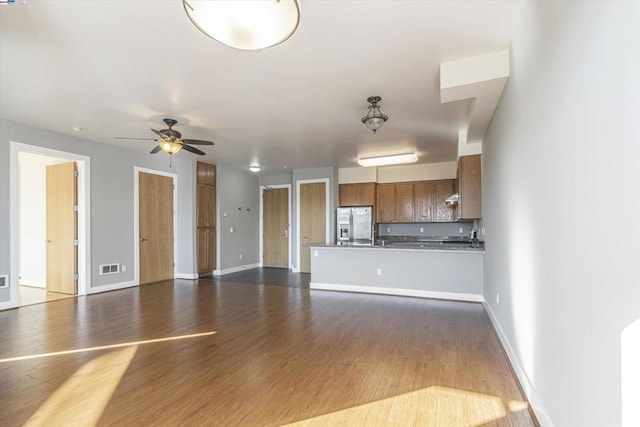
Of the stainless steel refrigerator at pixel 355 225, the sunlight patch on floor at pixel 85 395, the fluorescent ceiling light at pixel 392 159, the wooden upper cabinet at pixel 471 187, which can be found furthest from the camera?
the stainless steel refrigerator at pixel 355 225

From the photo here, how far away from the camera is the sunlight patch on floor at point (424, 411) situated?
1915mm

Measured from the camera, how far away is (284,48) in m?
2.61

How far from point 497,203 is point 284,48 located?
2620 millimetres

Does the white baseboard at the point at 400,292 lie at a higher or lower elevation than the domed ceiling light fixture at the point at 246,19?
lower

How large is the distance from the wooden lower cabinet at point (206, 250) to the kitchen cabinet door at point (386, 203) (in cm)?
406

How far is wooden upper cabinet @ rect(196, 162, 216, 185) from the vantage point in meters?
7.22

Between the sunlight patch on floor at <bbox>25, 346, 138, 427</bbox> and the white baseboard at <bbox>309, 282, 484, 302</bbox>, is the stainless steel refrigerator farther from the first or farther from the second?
the sunlight patch on floor at <bbox>25, 346, 138, 427</bbox>

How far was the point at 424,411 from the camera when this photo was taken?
79.7 inches

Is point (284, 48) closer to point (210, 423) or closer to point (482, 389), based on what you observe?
point (210, 423)

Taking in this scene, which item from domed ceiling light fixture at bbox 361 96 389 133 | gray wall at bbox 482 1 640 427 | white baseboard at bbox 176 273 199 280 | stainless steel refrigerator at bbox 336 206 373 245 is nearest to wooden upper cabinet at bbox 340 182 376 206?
stainless steel refrigerator at bbox 336 206 373 245

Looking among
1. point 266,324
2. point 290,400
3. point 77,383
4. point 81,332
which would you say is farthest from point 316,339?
point 81,332

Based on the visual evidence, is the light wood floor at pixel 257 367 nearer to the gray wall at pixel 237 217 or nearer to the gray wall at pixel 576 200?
the gray wall at pixel 576 200

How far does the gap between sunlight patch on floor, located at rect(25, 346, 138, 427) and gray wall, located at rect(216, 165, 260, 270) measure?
16.4 feet

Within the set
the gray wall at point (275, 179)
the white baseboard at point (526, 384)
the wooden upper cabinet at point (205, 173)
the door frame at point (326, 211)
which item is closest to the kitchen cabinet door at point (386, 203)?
the door frame at point (326, 211)
